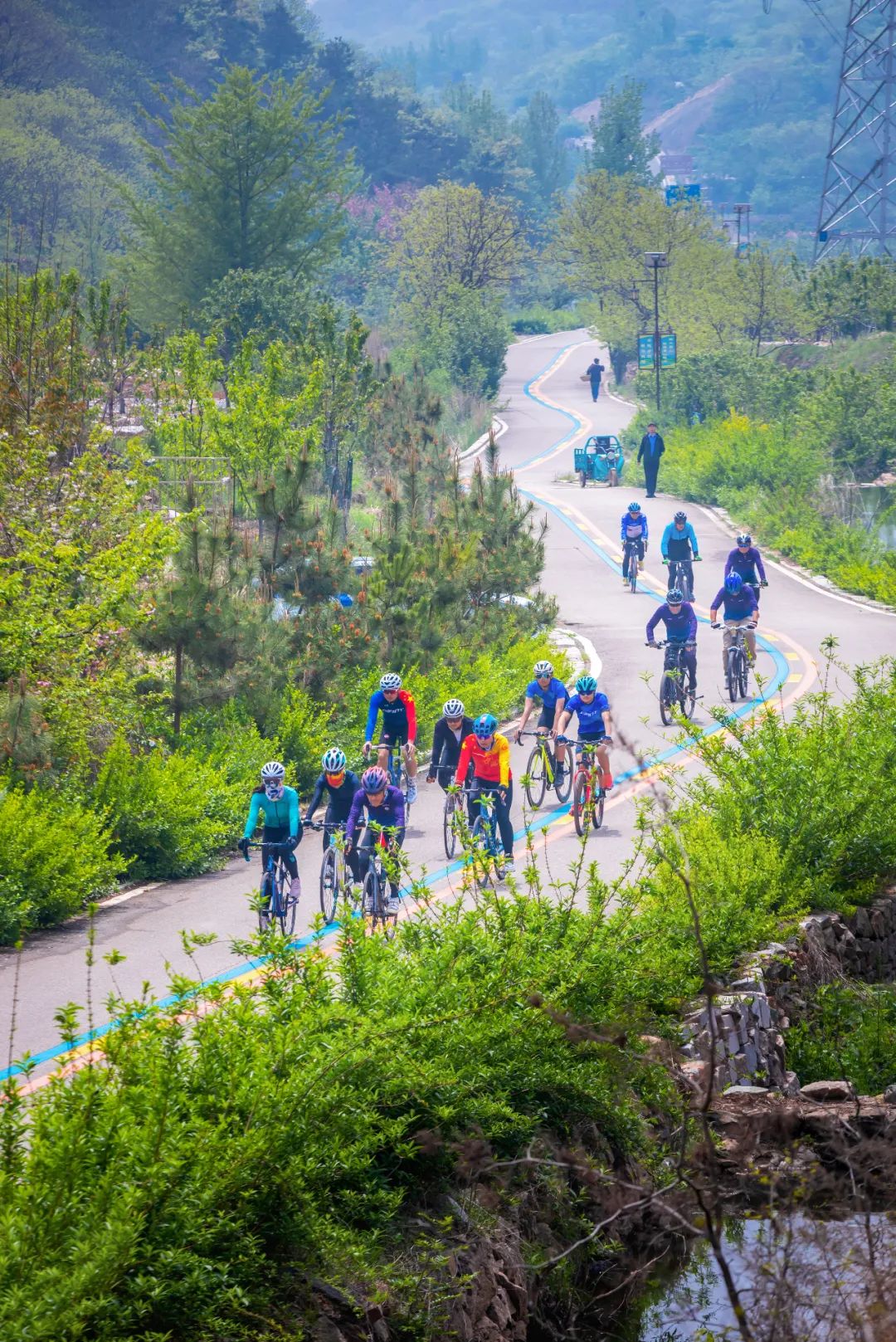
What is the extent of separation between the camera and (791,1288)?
5496mm

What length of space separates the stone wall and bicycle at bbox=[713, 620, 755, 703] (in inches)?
370

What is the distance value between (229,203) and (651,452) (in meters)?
20.7

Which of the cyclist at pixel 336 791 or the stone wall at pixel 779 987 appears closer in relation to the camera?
the stone wall at pixel 779 987

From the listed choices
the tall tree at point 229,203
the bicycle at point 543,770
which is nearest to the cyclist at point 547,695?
the bicycle at point 543,770

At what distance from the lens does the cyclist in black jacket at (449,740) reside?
17141 mm

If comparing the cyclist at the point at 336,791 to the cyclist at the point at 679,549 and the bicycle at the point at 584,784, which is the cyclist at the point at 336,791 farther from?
the cyclist at the point at 679,549

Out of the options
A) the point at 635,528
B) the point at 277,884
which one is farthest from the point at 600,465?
the point at 277,884

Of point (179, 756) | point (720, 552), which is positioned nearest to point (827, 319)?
point (720, 552)

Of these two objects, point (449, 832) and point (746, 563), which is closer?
point (449, 832)

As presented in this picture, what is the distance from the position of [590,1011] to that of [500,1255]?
5.33ft

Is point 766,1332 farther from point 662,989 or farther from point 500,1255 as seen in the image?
point 662,989

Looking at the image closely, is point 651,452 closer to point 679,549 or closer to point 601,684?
point 679,549

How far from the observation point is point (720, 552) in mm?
39156

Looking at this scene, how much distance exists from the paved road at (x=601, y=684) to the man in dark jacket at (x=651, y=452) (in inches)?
34.6
